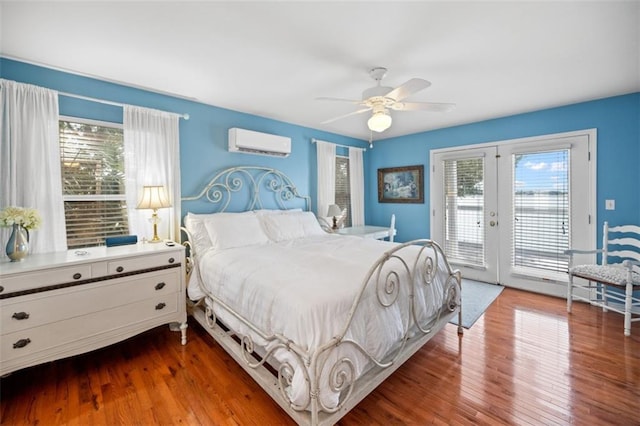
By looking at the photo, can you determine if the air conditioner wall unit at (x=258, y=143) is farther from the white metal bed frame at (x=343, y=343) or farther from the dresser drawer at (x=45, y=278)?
the dresser drawer at (x=45, y=278)

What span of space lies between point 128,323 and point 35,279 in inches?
27.8

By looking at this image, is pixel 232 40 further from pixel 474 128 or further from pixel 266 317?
pixel 474 128

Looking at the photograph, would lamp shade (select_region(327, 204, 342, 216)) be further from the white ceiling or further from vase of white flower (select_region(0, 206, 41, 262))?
vase of white flower (select_region(0, 206, 41, 262))

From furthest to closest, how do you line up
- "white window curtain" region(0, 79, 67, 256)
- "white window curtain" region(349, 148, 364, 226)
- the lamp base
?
1. "white window curtain" region(349, 148, 364, 226)
2. the lamp base
3. "white window curtain" region(0, 79, 67, 256)

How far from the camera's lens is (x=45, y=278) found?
1.91 metres

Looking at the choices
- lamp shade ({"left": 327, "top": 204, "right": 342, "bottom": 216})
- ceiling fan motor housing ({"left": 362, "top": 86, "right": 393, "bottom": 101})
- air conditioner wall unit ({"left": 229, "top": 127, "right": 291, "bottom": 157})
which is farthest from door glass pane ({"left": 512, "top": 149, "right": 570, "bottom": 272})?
air conditioner wall unit ({"left": 229, "top": 127, "right": 291, "bottom": 157})

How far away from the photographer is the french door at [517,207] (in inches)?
137

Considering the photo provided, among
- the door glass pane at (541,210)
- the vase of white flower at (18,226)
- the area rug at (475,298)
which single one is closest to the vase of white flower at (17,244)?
the vase of white flower at (18,226)

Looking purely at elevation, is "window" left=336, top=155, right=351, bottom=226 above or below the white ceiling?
below

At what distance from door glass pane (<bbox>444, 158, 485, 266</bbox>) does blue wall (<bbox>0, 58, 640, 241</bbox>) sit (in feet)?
1.42

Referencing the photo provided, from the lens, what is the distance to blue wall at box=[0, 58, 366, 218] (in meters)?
2.45

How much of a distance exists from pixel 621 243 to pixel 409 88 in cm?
317

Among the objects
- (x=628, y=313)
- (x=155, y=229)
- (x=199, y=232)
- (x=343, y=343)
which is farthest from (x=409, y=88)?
(x=628, y=313)

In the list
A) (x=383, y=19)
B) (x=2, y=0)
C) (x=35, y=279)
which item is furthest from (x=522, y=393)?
(x=2, y=0)
